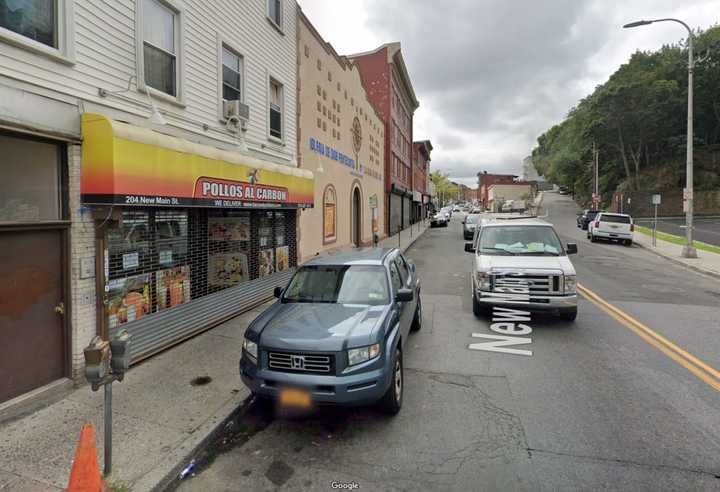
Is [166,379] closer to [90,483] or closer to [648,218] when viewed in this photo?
[90,483]

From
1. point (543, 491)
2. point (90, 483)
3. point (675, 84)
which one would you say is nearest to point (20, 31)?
point (90, 483)

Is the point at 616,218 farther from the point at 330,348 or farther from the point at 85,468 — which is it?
the point at 85,468

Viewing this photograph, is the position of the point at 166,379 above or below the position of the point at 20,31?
below

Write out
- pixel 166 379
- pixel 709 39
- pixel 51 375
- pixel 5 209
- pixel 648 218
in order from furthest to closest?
pixel 709 39 → pixel 648 218 → pixel 166 379 → pixel 51 375 → pixel 5 209

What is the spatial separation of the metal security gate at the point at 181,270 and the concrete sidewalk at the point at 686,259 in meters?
15.7

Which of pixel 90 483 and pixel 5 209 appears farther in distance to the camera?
pixel 5 209

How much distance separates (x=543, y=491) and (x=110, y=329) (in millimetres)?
5450

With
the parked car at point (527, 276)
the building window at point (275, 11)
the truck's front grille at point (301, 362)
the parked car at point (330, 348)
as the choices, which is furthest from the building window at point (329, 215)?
the truck's front grille at point (301, 362)

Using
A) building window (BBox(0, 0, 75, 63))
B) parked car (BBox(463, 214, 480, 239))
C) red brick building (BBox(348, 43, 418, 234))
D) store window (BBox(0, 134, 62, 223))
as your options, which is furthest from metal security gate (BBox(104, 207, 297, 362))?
red brick building (BBox(348, 43, 418, 234))

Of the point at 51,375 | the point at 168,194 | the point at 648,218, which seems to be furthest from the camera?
the point at 648,218

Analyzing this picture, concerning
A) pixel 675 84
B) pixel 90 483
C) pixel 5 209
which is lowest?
pixel 90 483

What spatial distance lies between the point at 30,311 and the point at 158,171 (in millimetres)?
2257

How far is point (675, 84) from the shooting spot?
44688 mm

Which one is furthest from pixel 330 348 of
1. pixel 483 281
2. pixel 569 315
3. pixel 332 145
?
pixel 332 145
